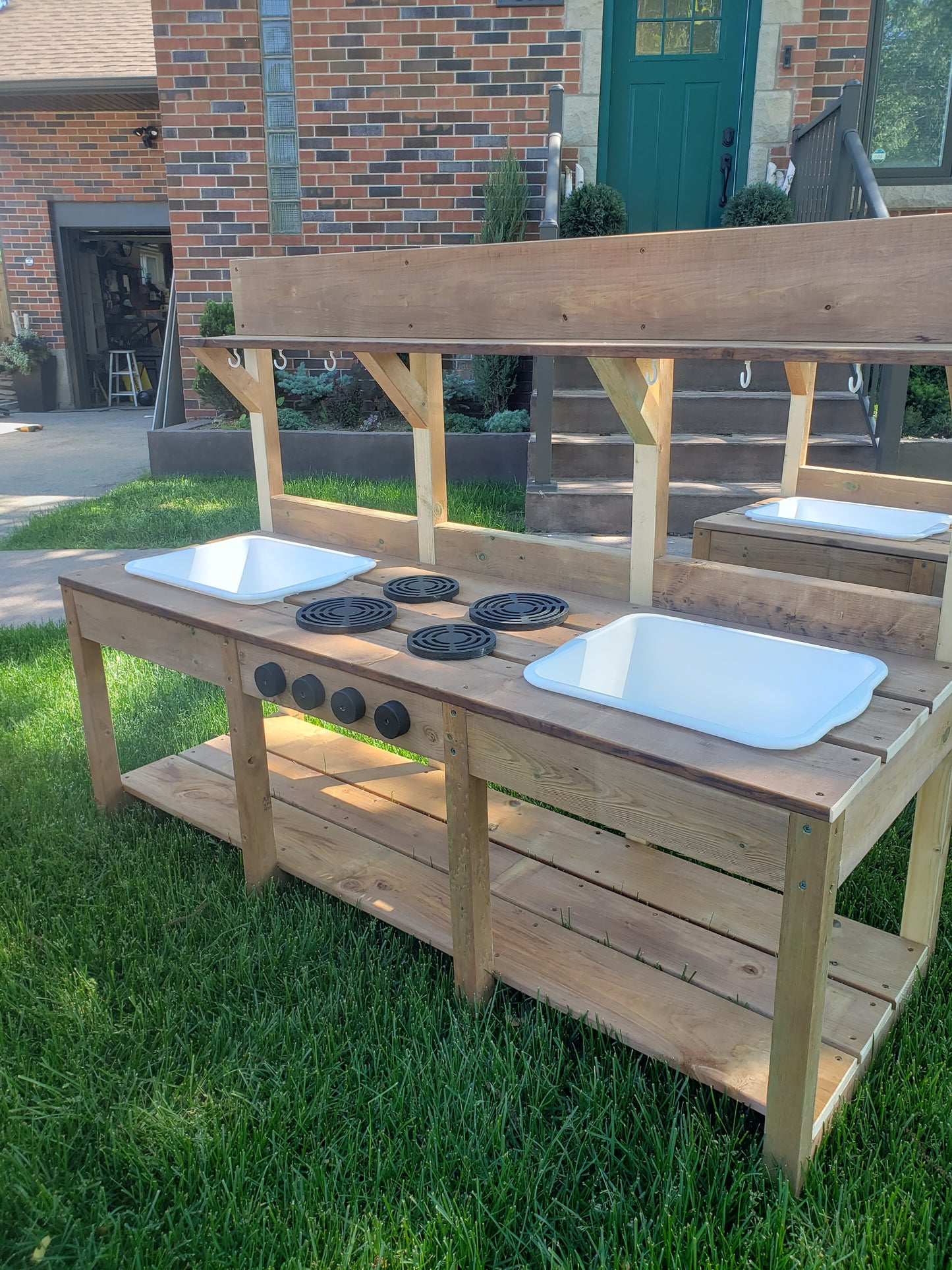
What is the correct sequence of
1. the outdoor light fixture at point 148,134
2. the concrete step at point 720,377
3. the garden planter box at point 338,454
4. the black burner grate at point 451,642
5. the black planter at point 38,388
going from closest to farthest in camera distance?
the black burner grate at point 451,642, the concrete step at point 720,377, the garden planter box at point 338,454, the outdoor light fixture at point 148,134, the black planter at point 38,388

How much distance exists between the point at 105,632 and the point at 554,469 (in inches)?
136

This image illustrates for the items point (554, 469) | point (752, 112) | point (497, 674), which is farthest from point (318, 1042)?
point (752, 112)

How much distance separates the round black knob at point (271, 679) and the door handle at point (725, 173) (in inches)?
248

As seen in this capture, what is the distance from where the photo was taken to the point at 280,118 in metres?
7.46

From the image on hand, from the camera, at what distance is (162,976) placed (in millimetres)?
2162

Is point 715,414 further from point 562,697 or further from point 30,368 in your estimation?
point 30,368

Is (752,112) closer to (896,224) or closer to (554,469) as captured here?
(554,469)

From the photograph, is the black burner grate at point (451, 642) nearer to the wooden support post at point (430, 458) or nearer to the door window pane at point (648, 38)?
the wooden support post at point (430, 458)

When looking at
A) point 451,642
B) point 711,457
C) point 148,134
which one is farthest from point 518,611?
point 148,134

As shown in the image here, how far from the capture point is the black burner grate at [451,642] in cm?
202

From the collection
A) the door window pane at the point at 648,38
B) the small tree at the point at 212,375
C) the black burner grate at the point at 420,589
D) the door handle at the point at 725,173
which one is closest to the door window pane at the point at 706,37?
the door window pane at the point at 648,38

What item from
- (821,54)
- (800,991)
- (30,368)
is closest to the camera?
(800,991)

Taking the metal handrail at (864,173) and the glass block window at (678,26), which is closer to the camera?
the metal handrail at (864,173)

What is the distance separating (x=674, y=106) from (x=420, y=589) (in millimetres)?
6107
